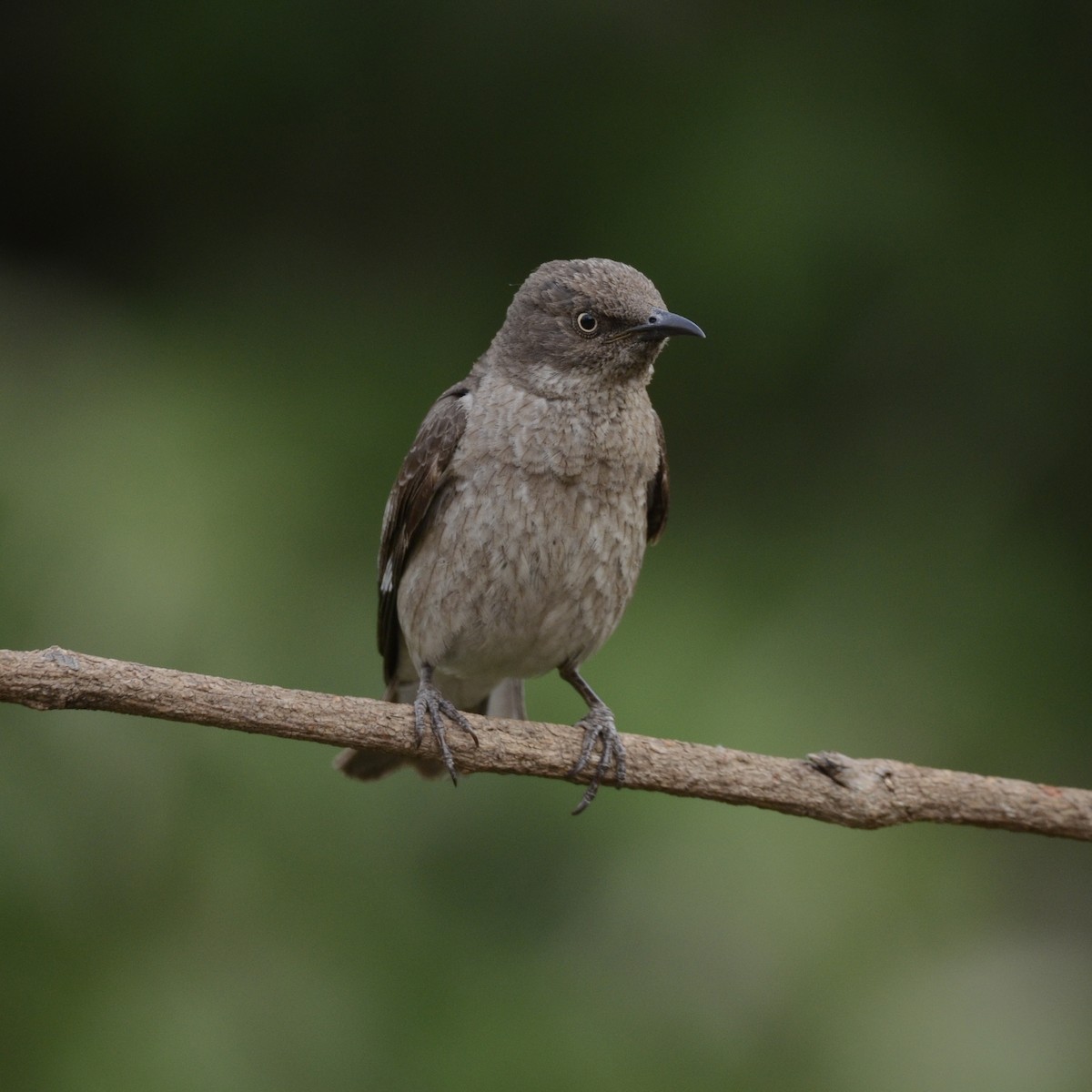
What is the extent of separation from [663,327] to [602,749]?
1085 millimetres

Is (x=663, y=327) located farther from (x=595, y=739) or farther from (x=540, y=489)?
(x=595, y=739)

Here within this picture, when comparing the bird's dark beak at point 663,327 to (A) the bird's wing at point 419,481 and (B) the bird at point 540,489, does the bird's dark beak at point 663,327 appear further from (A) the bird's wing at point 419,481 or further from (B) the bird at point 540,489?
(A) the bird's wing at point 419,481

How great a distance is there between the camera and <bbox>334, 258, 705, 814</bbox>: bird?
3.63m

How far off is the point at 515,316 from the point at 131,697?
1.76 metres

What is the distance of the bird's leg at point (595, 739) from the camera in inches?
127

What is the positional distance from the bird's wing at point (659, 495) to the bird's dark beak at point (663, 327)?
0.37 meters

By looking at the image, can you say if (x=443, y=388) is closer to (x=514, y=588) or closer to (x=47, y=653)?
(x=514, y=588)

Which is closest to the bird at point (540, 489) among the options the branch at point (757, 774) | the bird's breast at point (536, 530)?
the bird's breast at point (536, 530)

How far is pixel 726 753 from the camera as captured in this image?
118 inches

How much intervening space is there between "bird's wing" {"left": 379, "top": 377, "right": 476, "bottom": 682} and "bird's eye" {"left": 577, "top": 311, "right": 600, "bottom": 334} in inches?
15.5

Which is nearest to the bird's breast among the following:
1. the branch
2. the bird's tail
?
the bird's tail

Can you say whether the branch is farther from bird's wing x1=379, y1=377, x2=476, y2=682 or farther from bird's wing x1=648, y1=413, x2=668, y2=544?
bird's wing x1=648, y1=413, x2=668, y2=544

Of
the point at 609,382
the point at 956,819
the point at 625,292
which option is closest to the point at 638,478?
the point at 609,382

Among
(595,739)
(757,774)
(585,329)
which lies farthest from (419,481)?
(757,774)
